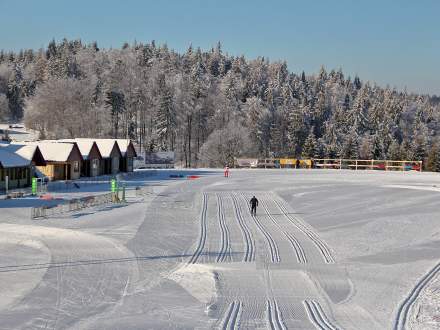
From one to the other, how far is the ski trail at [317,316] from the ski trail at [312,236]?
5871 mm

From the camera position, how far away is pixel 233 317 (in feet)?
47.3

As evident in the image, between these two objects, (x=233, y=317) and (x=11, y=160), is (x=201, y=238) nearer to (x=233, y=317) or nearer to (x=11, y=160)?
(x=233, y=317)

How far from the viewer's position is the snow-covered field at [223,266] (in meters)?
14.6

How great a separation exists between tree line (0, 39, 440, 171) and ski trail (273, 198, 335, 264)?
5307 centimetres

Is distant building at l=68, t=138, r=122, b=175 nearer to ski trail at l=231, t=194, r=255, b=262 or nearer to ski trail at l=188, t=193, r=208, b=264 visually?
Result: ski trail at l=188, t=193, r=208, b=264

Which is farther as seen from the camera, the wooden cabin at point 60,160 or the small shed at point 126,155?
the small shed at point 126,155

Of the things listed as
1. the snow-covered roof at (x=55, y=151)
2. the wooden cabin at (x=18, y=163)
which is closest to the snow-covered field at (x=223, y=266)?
the wooden cabin at (x=18, y=163)

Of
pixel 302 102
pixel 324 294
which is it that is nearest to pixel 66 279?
pixel 324 294

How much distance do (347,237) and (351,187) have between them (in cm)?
2398

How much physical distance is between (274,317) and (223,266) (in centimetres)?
599

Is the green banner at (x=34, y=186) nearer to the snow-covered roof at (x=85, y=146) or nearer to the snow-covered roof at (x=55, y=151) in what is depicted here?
the snow-covered roof at (x=55, y=151)

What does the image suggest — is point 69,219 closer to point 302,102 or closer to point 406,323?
point 406,323

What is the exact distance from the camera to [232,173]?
64.9 metres

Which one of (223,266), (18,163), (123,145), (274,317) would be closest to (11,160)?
(18,163)
